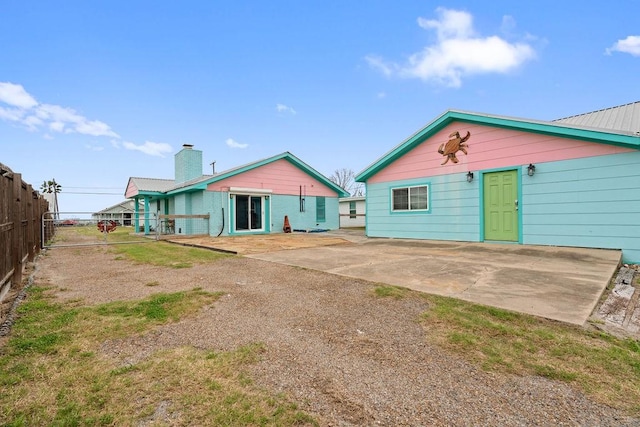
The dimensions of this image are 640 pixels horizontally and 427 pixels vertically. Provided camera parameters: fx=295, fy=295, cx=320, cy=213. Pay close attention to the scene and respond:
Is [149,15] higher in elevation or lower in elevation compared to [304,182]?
higher

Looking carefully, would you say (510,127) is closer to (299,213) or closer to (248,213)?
(299,213)

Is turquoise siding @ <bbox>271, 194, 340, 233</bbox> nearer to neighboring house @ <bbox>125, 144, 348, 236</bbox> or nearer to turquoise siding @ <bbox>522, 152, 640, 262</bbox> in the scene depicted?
neighboring house @ <bbox>125, 144, 348, 236</bbox>

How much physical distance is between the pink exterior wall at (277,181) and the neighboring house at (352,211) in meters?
9.96

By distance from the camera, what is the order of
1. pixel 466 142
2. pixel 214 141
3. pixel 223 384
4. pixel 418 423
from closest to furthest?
pixel 418 423 → pixel 223 384 → pixel 466 142 → pixel 214 141

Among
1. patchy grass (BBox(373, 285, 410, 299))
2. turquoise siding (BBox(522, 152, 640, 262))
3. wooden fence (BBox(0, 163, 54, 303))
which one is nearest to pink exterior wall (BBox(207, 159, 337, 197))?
wooden fence (BBox(0, 163, 54, 303))

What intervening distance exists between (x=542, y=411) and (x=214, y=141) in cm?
2208

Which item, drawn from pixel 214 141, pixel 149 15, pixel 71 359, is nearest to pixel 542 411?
pixel 71 359

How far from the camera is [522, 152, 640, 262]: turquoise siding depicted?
6.80m

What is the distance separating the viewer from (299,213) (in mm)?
17266

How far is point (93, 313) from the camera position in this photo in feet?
11.2

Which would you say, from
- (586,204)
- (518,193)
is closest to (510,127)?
(518,193)

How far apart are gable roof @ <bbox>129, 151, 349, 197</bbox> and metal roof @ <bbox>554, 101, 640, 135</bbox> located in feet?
37.7

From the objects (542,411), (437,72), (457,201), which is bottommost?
(542,411)

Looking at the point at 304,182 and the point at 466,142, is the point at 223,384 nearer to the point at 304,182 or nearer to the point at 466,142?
the point at 466,142
